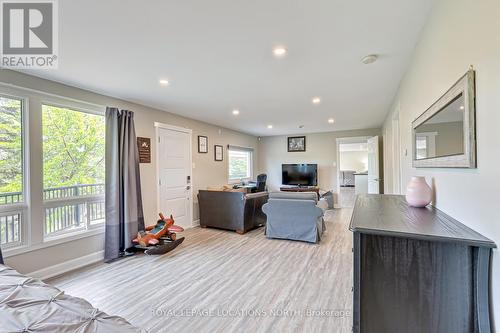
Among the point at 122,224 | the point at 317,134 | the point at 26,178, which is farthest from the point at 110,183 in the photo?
the point at 317,134

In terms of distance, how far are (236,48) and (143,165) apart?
2.81 m

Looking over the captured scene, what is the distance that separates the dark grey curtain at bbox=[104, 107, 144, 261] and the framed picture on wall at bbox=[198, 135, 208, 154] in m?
1.92

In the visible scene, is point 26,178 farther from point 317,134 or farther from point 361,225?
point 317,134

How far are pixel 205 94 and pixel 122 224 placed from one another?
91.5 inches

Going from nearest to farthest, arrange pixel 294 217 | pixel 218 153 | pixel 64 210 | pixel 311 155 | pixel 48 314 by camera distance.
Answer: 1. pixel 48 314
2. pixel 64 210
3. pixel 294 217
4. pixel 218 153
5. pixel 311 155

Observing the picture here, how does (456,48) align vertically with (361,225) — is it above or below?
above

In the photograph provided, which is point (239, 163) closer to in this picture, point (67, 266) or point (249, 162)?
point (249, 162)

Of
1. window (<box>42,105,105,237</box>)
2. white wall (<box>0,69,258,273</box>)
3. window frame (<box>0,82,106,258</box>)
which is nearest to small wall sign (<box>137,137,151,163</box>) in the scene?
white wall (<box>0,69,258,273</box>)

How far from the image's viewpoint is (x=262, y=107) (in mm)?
4457

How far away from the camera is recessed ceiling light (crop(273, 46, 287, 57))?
7.31 feet

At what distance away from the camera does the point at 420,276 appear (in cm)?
115

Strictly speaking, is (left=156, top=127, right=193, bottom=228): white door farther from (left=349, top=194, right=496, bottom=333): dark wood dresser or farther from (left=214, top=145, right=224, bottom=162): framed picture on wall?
(left=349, top=194, right=496, bottom=333): dark wood dresser

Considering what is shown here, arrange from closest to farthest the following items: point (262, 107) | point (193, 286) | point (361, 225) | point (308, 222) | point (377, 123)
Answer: point (361, 225)
point (193, 286)
point (308, 222)
point (262, 107)
point (377, 123)

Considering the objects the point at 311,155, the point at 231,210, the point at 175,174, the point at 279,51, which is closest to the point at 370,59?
the point at 279,51
